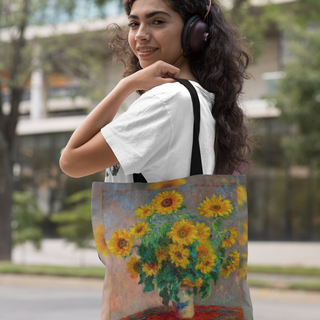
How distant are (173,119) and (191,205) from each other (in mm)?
223

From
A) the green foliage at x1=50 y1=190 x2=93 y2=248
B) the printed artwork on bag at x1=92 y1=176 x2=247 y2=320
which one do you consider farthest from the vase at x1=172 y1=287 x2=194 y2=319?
the green foliage at x1=50 y1=190 x2=93 y2=248

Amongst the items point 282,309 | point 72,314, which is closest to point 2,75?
point 72,314

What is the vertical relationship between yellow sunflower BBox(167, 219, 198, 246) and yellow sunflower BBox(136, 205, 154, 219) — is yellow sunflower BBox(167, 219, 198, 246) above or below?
below

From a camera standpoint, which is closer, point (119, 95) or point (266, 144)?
point (119, 95)

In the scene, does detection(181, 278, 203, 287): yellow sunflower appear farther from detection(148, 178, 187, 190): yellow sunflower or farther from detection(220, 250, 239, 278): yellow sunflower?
detection(148, 178, 187, 190): yellow sunflower

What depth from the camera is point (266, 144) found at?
65.8ft

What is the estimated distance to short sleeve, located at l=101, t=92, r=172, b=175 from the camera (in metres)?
1.25

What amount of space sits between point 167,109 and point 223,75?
0.37 m

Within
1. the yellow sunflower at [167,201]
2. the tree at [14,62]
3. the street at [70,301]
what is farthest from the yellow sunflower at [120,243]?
the tree at [14,62]

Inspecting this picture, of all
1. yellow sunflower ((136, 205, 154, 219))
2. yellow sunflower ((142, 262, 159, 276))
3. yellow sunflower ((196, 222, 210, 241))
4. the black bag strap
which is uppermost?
the black bag strap

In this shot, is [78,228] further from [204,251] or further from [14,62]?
[204,251]

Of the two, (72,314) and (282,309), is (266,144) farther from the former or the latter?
(72,314)

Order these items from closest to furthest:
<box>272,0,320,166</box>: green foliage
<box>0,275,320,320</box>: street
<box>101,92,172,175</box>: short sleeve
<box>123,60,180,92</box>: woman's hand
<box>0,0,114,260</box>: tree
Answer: <box>101,92,172,175</box>: short sleeve → <box>123,60,180,92</box>: woman's hand → <box>0,275,320,320</box>: street → <box>272,0,320,166</box>: green foliage → <box>0,0,114,260</box>: tree

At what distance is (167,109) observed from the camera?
4.12 feet
